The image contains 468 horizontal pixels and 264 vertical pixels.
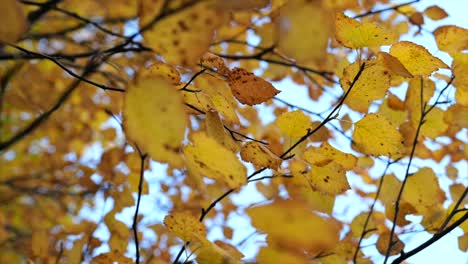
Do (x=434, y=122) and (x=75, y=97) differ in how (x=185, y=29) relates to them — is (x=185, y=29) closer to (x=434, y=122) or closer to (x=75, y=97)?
(x=434, y=122)

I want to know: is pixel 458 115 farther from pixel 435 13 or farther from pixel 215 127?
pixel 215 127

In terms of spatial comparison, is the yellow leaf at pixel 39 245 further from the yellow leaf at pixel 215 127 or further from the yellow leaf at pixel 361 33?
the yellow leaf at pixel 361 33

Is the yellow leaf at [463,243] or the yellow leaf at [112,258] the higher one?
the yellow leaf at [463,243]

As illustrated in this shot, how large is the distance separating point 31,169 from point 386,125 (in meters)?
3.36

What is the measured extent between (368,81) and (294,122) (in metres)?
0.14

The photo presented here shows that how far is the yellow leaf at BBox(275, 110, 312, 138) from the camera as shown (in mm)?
745

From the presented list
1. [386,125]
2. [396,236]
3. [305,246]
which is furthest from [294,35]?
[396,236]

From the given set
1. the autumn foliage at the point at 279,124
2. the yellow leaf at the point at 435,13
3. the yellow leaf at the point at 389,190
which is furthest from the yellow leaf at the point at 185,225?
the yellow leaf at the point at 435,13

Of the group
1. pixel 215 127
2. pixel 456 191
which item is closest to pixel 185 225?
pixel 215 127

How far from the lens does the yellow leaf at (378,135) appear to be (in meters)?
0.73

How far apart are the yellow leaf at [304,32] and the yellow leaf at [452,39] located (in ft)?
2.01

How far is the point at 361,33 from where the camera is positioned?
24.6 inches

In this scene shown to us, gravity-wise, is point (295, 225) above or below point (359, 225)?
→ below

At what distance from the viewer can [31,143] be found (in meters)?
3.48
